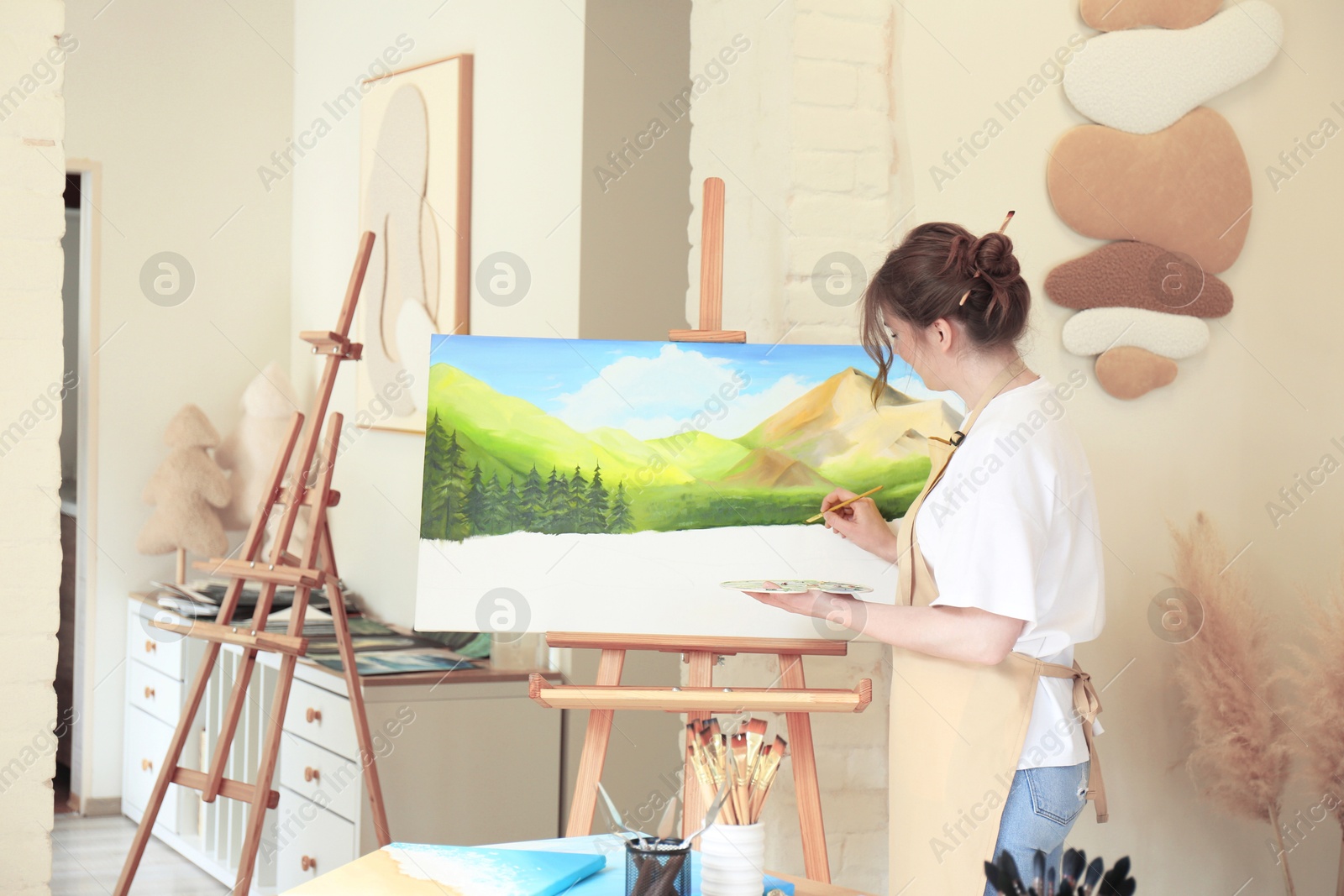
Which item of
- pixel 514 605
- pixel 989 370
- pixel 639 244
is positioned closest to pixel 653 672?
pixel 639 244

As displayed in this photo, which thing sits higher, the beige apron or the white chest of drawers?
the beige apron

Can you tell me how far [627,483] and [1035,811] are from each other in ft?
2.73

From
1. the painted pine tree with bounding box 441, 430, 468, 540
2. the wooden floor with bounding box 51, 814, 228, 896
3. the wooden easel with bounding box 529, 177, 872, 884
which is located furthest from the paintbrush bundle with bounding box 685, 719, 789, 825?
the wooden floor with bounding box 51, 814, 228, 896

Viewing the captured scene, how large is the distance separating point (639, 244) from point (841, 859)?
5.45 feet

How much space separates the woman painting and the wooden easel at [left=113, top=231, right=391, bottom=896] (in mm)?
1367

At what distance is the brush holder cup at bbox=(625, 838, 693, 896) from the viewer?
4.71ft

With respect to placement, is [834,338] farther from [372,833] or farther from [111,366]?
[111,366]

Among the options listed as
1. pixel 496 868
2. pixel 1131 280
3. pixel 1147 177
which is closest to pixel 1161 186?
pixel 1147 177

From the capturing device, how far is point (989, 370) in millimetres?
1763

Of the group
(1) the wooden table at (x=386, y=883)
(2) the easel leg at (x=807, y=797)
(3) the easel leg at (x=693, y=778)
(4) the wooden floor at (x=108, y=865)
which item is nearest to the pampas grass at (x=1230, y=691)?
(2) the easel leg at (x=807, y=797)

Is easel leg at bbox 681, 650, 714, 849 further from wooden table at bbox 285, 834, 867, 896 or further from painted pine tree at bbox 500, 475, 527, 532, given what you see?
painted pine tree at bbox 500, 475, 527, 532

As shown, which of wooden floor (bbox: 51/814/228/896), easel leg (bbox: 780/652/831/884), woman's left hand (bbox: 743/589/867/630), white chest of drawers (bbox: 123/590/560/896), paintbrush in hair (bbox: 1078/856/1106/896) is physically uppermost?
woman's left hand (bbox: 743/589/867/630)

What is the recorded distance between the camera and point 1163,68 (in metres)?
2.52

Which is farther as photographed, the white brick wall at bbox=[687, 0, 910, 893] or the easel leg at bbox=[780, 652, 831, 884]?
the white brick wall at bbox=[687, 0, 910, 893]
